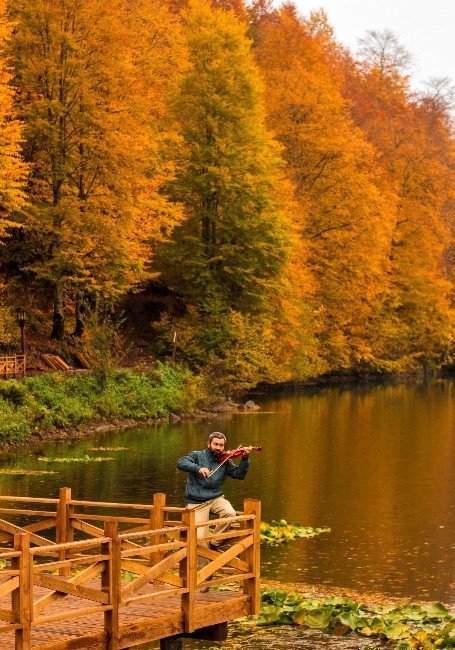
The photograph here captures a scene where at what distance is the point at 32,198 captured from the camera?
4703 centimetres

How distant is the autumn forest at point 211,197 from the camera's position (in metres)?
46.9

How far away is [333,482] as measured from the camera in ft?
106

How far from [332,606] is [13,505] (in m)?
10.9

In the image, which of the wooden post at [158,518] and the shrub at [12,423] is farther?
the shrub at [12,423]

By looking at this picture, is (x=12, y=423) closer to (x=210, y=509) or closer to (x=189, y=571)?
(x=210, y=509)

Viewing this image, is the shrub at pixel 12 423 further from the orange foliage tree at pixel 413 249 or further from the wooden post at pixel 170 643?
the orange foliage tree at pixel 413 249

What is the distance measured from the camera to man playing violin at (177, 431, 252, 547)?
15562mm

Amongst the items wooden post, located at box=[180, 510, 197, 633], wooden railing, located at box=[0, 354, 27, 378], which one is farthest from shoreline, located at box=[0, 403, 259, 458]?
wooden post, located at box=[180, 510, 197, 633]

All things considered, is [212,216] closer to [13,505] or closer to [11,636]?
[13,505]

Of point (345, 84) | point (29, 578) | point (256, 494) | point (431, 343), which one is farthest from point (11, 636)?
point (345, 84)

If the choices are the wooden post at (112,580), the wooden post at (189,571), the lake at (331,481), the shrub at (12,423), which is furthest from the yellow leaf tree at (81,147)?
the wooden post at (112,580)

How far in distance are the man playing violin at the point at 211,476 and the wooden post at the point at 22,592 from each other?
3.71 m

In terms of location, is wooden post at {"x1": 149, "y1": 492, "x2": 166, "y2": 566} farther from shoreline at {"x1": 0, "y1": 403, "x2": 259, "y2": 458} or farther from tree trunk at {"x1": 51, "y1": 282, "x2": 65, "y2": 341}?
tree trunk at {"x1": 51, "y1": 282, "x2": 65, "y2": 341}

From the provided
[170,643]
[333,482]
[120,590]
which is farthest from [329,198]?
→ [120,590]
